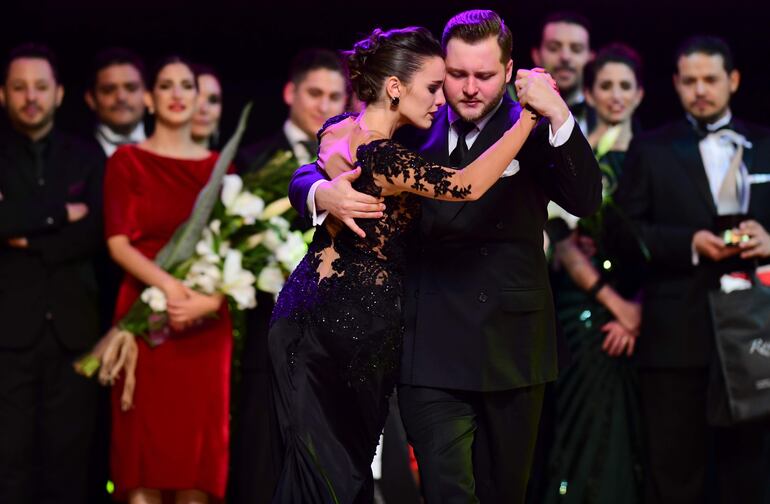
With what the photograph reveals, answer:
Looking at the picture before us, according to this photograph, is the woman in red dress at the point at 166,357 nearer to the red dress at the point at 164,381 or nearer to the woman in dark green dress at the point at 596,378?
the red dress at the point at 164,381

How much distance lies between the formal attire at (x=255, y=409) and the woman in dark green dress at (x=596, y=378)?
1.21 m

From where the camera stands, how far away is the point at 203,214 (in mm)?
5199

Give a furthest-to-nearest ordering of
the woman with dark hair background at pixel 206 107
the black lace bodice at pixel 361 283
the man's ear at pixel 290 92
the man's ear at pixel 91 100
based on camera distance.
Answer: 1. the man's ear at pixel 91 100
2. the woman with dark hair background at pixel 206 107
3. the man's ear at pixel 290 92
4. the black lace bodice at pixel 361 283

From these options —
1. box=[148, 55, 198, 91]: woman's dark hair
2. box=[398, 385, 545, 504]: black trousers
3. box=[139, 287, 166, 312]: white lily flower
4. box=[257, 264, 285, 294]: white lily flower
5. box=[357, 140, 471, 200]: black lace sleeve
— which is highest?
box=[148, 55, 198, 91]: woman's dark hair

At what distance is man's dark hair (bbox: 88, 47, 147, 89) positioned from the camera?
20.5 feet

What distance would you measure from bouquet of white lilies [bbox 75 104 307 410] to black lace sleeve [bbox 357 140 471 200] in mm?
1612

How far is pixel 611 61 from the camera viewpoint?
5859 mm

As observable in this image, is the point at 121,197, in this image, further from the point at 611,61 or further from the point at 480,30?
the point at 611,61

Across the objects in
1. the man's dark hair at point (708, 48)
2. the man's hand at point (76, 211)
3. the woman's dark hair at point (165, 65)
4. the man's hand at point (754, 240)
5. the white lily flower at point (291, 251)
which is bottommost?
the white lily flower at point (291, 251)

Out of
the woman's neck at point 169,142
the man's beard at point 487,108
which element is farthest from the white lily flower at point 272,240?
the man's beard at point 487,108

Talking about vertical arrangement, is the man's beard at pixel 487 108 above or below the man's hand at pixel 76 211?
above

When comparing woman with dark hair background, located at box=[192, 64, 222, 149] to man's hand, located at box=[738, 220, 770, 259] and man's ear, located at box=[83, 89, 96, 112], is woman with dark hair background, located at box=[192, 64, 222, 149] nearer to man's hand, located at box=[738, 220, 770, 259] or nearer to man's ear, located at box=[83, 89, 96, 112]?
man's ear, located at box=[83, 89, 96, 112]

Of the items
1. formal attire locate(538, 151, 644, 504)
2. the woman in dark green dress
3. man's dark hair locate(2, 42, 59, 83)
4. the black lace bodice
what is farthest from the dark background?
the black lace bodice

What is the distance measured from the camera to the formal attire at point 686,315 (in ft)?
16.9
